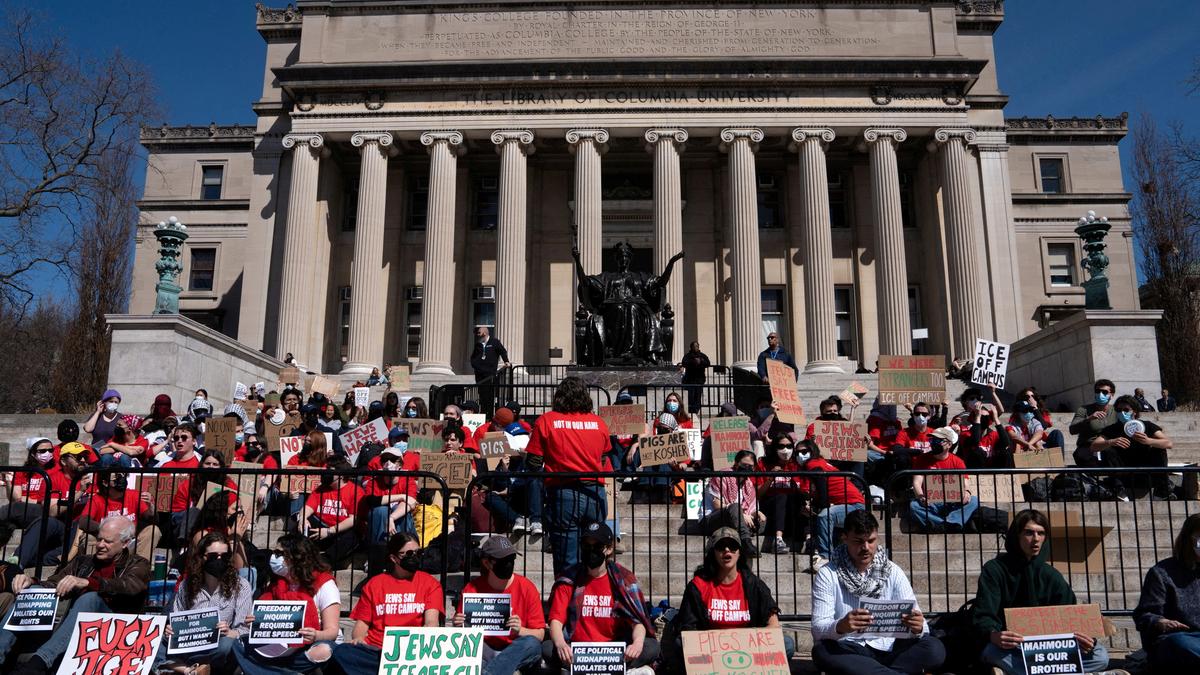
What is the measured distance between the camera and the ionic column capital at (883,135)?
105 ft

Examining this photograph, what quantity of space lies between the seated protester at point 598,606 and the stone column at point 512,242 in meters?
23.7

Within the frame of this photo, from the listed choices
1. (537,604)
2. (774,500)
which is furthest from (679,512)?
(537,604)

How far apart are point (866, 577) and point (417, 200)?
105 ft

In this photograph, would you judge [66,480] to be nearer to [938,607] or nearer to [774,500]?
[774,500]

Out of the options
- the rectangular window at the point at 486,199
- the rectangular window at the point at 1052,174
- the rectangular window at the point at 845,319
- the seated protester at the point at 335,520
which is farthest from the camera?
the rectangular window at the point at 1052,174

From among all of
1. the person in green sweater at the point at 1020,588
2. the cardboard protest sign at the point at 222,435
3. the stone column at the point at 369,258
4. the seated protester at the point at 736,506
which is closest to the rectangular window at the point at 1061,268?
the stone column at the point at 369,258

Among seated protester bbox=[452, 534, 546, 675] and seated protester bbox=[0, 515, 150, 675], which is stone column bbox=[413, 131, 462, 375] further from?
seated protester bbox=[452, 534, 546, 675]

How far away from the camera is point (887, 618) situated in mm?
6629

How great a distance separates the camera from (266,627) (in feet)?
22.4

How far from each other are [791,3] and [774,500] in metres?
28.8

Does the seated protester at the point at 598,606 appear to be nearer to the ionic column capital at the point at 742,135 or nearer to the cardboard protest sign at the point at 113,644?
the cardboard protest sign at the point at 113,644

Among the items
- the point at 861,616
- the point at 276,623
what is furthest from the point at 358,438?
the point at 861,616

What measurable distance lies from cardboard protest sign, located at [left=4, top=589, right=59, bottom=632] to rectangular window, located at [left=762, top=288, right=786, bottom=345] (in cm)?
A: 2933

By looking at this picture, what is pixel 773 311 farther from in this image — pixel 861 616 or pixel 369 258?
pixel 861 616
